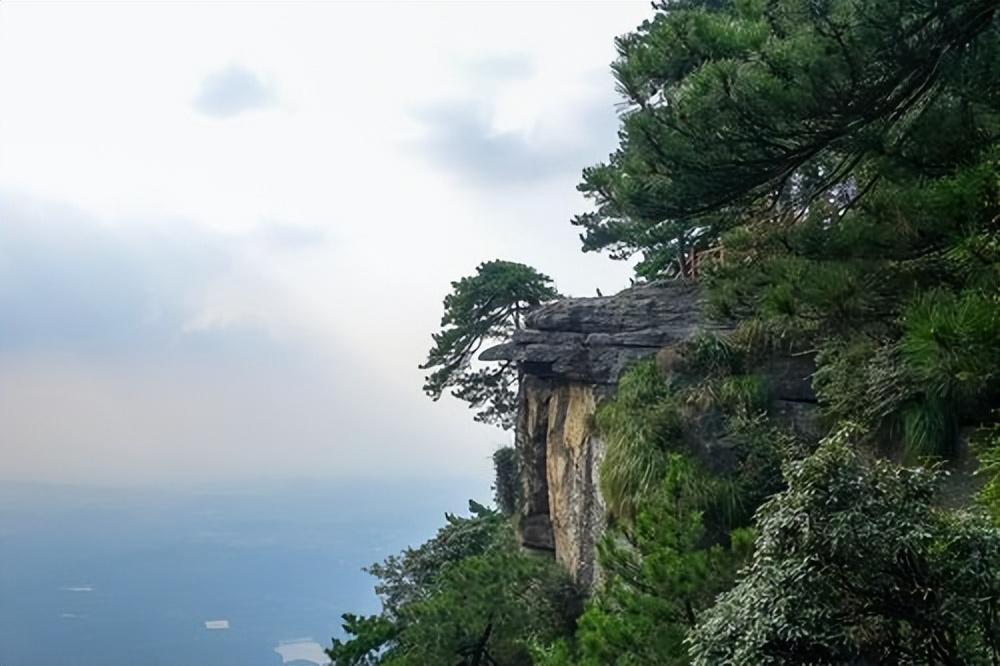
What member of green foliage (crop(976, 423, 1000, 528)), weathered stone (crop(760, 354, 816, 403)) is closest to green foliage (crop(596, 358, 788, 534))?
weathered stone (crop(760, 354, 816, 403))

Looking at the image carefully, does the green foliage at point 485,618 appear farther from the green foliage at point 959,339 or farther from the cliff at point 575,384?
the green foliage at point 959,339

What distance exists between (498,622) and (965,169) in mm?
5370

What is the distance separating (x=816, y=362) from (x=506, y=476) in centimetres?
772

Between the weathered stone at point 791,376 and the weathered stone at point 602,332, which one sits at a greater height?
the weathered stone at point 602,332

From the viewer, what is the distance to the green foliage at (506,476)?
12719mm

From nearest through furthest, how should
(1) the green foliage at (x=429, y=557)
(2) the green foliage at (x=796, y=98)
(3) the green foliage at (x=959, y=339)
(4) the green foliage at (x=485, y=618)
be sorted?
(3) the green foliage at (x=959, y=339) → (2) the green foliage at (x=796, y=98) → (4) the green foliage at (x=485, y=618) → (1) the green foliage at (x=429, y=557)

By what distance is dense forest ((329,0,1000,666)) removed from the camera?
2646mm

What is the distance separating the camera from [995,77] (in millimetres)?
4512

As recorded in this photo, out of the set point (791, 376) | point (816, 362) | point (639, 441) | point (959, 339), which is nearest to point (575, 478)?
point (639, 441)

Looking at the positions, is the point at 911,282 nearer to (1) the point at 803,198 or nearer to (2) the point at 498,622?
(1) the point at 803,198

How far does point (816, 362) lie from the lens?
593cm

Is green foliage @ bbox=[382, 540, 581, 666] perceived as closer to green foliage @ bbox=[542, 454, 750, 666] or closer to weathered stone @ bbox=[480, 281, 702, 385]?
weathered stone @ bbox=[480, 281, 702, 385]

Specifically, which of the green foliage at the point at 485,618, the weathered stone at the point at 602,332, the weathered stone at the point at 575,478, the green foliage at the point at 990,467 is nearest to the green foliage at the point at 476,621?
the green foliage at the point at 485,618

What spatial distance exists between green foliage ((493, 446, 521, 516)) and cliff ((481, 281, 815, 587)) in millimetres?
1872
